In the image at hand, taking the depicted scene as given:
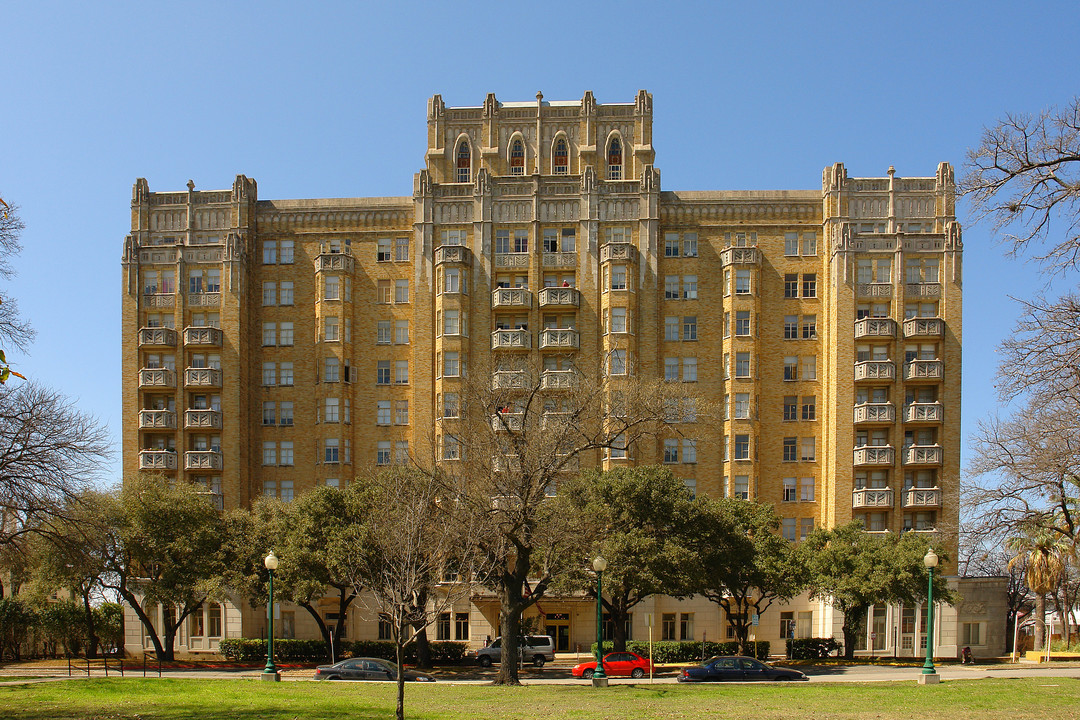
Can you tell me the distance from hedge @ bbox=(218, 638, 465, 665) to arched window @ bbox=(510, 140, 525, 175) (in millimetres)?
33312

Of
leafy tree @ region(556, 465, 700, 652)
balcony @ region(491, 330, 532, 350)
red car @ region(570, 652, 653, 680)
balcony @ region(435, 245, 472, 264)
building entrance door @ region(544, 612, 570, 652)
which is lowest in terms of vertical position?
building entrance door @ region(544, 612, 570, 652)

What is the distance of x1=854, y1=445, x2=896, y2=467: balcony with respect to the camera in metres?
62.4

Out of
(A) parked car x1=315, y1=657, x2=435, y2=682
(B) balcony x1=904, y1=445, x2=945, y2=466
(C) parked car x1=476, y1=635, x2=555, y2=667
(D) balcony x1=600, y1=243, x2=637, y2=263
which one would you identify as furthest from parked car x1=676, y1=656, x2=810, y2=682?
(D) balcony x1=600, y1=243, x2=637, y2=263

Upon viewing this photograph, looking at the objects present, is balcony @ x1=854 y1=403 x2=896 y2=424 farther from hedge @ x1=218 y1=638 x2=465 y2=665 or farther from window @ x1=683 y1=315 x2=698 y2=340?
hedge @ x1=218 y1=638 x2=465 y2=665

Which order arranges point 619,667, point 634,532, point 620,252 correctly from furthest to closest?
1. point 620,252
2. point 634,532
3. point 619,667

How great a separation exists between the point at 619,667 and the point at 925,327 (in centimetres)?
3211

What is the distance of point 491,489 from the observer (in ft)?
131

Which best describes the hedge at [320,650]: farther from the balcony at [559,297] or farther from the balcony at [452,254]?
the balcony at [452,254]

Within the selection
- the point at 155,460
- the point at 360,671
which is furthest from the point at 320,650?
the point at 155,460

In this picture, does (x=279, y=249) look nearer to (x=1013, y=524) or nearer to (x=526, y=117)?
(x=526, y=117)

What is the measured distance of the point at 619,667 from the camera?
146ft

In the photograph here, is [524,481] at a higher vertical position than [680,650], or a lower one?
higher

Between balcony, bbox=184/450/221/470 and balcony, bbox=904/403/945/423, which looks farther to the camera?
balcony, bbox=184/450/221/470

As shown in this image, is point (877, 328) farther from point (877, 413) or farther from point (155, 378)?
point (155, 378)
